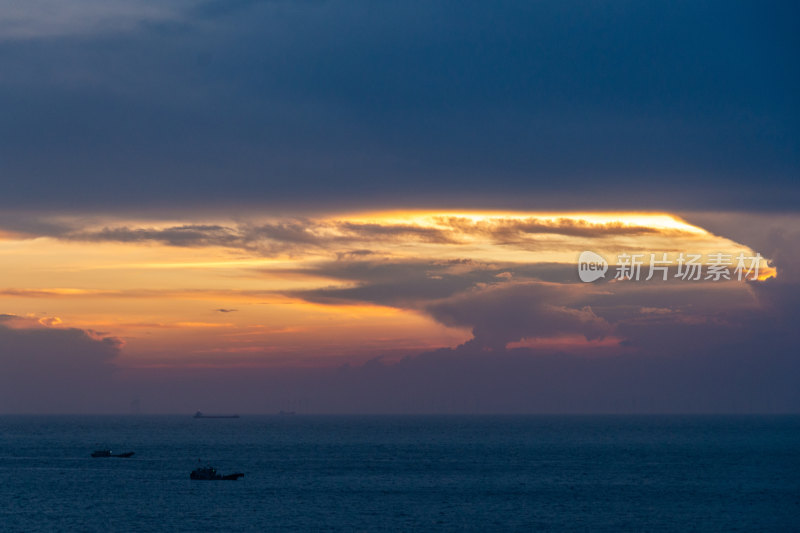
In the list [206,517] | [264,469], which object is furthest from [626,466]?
[206,517]

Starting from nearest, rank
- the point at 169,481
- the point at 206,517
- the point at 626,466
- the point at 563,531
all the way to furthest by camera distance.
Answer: the point at 563,531
the point at 206,517
the point at 169,481
the point at 626,466

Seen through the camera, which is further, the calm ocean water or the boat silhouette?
the boat silhouette

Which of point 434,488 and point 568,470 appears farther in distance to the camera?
point 568,470

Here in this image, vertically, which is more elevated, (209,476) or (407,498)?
(209,476)

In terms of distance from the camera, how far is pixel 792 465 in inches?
7687

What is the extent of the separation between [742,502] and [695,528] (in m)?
26.0

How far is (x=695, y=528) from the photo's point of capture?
113 m

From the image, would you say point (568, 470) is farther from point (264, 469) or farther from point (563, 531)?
point (563, 531)

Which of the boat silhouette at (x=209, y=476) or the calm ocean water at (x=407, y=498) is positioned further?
the boat silhouette at (x=209, y=476)

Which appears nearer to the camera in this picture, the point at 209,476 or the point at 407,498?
the point at 407,498

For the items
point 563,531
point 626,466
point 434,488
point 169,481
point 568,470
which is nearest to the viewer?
point 563,531

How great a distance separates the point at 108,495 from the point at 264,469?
4814cm

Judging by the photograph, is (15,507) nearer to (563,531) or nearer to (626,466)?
(563,531)

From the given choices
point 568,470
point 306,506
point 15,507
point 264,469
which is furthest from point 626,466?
point 15,507
